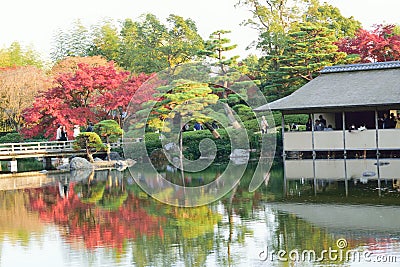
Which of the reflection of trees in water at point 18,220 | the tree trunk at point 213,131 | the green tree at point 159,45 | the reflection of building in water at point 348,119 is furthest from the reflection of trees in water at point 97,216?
the green tree at point 159,45

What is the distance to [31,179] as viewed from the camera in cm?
2105

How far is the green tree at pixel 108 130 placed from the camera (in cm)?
2475

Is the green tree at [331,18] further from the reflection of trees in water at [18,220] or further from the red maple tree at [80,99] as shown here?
the reflection of trees in water at [18,220]

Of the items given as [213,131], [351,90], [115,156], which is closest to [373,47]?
[213,131]

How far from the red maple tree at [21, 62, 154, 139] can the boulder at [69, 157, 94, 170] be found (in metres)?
2.36

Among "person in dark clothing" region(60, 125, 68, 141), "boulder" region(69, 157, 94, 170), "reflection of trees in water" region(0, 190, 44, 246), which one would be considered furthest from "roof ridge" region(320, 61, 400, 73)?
"reflection of trees in water" region(0, 190, 44, 246)

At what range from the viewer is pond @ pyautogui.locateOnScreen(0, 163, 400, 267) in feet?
26.7

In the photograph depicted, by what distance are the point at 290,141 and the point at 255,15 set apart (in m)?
15.1

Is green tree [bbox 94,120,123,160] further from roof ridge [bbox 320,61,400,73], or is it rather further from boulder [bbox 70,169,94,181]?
roof ridge [bbox 320,61,400,73]

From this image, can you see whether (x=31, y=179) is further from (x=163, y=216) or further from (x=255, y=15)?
(x=255, y=15)

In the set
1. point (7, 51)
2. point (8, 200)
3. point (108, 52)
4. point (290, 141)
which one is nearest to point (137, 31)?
point (108, 52)

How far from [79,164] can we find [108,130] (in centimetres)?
169

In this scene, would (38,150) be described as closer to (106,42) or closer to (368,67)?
(368,67)

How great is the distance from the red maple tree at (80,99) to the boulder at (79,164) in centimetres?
236
